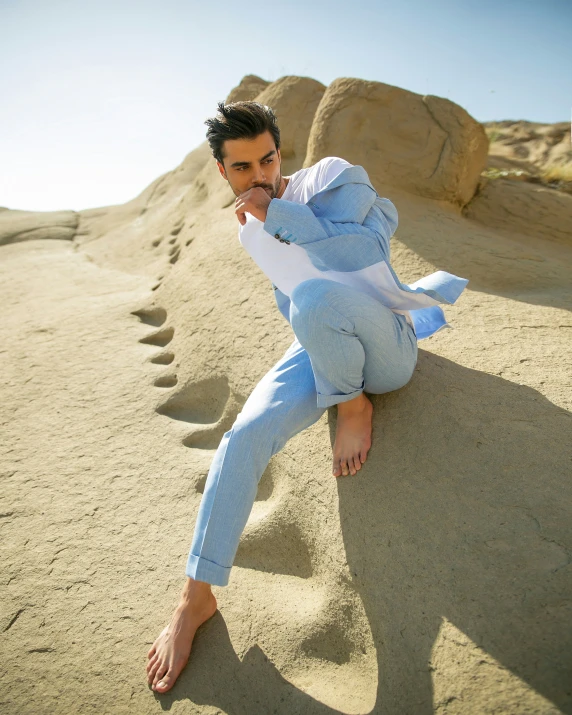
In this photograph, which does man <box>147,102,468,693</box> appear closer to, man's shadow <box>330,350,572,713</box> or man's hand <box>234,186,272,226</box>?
man's hand <box>234,186,272,226</box>

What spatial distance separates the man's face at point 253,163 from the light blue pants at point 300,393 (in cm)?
46

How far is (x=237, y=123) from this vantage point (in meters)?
1.73

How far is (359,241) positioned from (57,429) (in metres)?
1.57

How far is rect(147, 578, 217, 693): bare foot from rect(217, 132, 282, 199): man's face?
1.16 meters

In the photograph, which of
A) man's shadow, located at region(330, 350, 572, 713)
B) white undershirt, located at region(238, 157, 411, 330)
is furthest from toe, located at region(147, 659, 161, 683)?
white undershirt, located at region(238, 157, 411, 330)

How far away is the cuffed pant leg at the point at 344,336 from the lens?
1459 mm

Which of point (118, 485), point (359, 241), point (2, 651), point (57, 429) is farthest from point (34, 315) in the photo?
point (359, 241)

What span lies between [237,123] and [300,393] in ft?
2.76

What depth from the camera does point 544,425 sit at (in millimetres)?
1586

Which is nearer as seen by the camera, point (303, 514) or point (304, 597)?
point (304, 597)

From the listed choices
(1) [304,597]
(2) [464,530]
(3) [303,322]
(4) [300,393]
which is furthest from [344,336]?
(1) [304,597]

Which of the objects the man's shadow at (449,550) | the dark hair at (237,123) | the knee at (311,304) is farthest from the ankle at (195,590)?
the dark hair at (237,123)

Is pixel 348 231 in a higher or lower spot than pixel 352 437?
higher

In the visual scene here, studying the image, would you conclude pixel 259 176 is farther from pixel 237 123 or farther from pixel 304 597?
pixel 304 597
